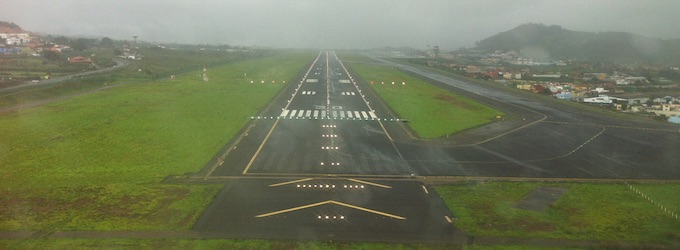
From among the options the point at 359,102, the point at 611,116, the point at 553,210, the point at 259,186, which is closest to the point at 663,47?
the point at 611,116

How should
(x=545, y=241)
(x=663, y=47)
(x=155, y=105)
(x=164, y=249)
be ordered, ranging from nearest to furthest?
(x=164, y=249), (x=545, y=241), (x=155, y=105), (x=663, y=47)

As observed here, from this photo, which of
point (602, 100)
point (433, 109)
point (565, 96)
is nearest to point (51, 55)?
point (433, 109)

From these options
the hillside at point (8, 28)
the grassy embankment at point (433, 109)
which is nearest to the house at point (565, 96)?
the grassy embankment at point (433, 109)

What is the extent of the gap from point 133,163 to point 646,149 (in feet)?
101

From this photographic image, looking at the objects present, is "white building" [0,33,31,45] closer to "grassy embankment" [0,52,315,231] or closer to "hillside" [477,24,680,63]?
"grassy embankment" [0,52,315,231]

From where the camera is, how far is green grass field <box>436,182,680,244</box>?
1441 centimetres

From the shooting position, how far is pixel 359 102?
46.3 m

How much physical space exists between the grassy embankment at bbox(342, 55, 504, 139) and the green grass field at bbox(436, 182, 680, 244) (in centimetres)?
1130

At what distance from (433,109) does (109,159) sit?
29.1 meters

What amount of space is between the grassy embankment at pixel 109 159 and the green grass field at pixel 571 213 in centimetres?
1016

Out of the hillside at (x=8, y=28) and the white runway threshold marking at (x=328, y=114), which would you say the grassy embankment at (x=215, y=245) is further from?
the hillside at (x=8, y=28)

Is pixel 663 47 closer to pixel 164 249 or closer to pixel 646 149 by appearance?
pixel 646 149

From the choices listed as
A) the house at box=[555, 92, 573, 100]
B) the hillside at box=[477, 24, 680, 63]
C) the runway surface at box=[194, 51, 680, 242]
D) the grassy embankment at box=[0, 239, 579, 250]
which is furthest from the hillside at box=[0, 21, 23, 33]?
the hillside at box=[477, 24, 680, 63]

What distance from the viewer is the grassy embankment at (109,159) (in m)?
15.0
